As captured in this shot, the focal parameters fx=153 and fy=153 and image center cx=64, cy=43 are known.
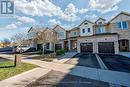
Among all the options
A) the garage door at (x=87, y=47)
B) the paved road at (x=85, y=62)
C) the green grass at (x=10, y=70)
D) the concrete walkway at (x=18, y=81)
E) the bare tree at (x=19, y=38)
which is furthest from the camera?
the bare tree at (x=19, y=38)

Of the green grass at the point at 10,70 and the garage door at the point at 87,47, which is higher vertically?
the garage door at the point at 87,47

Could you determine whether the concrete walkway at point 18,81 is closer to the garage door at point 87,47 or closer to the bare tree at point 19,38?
the garage door at point 87,47

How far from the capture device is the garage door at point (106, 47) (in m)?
32.4

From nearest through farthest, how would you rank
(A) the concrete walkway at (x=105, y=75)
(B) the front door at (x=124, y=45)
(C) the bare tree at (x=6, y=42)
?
(A) the concrete walkway at (x=105, y=75), (B) the front door at (x=124, y=45), (C) the bare tree at (x=6, y=42)

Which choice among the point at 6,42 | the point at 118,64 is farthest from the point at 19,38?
the point at 118,64

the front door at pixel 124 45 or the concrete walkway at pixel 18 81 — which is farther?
the front door at pixel 124 45

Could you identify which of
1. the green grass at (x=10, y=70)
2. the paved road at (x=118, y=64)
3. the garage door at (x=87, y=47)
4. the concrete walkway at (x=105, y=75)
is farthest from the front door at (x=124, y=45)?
the green grass at (x=10, y=70)

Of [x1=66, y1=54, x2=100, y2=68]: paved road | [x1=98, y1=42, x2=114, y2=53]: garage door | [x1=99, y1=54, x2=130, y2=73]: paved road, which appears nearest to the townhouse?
[x1=98, y1=42, x2=114, y2=53]: garage door

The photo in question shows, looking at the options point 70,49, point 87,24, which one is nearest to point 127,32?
point 87,24

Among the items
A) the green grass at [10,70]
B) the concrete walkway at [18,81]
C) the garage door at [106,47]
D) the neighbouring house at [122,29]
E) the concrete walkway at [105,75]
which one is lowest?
the concrete walkway at [105,75]

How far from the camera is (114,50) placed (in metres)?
32.0

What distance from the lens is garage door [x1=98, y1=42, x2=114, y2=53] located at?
1276 inches

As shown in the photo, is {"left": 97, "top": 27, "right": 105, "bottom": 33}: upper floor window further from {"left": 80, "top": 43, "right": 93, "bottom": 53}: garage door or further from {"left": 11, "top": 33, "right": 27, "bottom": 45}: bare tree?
{"left": 11, "top": 33, "right": 27, "bottom": 45}: bare tree

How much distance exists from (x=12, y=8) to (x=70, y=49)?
21834 mm
